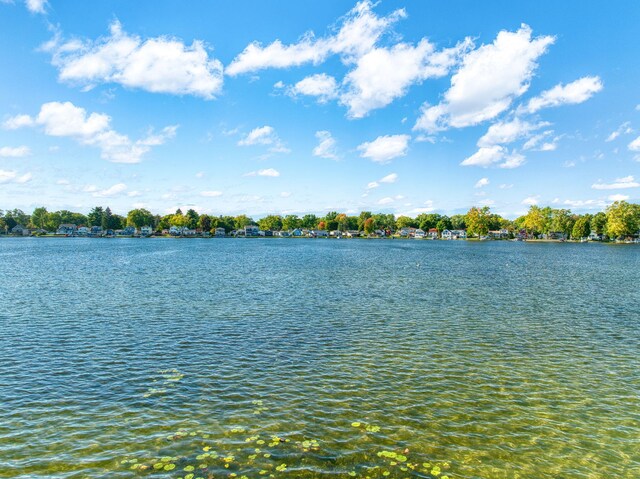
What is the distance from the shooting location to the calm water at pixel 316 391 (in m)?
13.1

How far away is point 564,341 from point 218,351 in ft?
77.4

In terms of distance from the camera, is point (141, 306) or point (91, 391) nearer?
point (91, 391)

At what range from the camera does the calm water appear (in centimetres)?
1308

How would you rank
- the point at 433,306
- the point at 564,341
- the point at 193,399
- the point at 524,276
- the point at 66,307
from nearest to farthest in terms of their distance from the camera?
the point at 193,399 → the point at 564,341 → the point at 66,307 → the point at 433,306 → the point at 524,276

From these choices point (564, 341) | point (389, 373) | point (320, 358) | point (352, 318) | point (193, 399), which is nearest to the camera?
point (193, 399)

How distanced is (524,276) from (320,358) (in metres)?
59.9

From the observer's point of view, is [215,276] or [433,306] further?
[215,276]

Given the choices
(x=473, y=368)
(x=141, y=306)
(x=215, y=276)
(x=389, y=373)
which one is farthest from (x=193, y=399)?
(x=215, y=276)

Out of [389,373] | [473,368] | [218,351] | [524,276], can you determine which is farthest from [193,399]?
[524,276]

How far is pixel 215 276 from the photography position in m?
64.2

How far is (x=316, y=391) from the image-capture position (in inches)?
727

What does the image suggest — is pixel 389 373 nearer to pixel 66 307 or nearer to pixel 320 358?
pixel 320 358

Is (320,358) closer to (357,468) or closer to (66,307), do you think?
(357,468)

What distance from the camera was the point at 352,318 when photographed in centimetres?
3391
